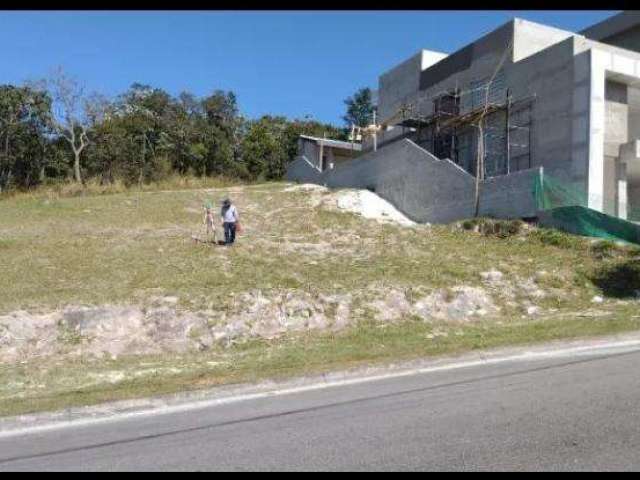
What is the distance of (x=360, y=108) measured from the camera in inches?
2805

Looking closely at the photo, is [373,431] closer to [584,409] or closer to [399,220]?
[584,409]

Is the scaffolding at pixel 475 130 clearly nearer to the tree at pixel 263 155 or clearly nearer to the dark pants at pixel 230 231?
the dark pants at pixel 230 231

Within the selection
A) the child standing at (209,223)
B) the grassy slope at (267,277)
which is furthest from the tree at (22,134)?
the child standing at (209,223)

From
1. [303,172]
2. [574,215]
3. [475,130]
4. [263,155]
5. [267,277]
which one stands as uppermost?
[263,155]

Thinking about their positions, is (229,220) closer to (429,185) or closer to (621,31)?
(429,185)

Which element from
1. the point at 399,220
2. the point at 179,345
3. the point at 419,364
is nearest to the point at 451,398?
the point at 419,364

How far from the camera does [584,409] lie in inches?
271

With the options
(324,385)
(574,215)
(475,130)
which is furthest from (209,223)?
(475,130)

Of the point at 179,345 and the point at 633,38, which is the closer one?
the point at 179,345

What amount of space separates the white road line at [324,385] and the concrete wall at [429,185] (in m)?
12.3

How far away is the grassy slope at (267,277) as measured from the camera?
10.6 metres

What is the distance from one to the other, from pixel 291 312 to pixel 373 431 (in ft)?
25.9

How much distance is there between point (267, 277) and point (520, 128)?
53.2 ft

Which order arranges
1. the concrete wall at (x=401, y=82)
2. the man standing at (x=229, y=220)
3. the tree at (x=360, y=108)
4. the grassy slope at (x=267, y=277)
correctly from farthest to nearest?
the tree at (x=360, y=108) < the concrete wall at (x=401, y=82) < the man standing at (x=229, y=220) < the grassy slope at (x=267, y=277)
